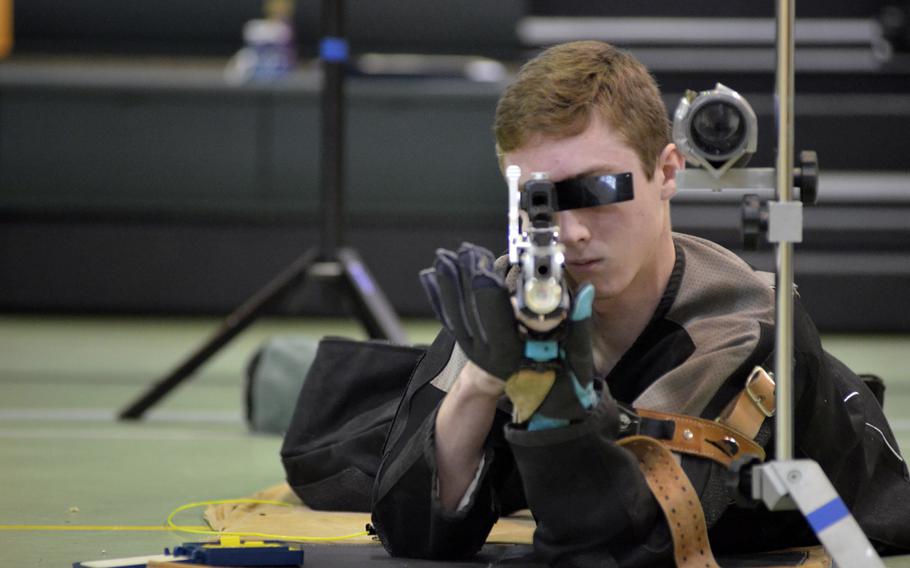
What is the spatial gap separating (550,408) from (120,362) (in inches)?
185

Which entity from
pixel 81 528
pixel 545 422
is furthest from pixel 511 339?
pixel 81 528

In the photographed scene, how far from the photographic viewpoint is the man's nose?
83.7 inches

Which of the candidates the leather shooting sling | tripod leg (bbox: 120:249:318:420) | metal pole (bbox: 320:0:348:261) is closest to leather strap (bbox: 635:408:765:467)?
the leather shooting sling

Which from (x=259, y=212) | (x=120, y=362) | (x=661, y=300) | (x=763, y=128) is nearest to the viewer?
(x=661, y=300)

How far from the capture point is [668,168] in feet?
7.52

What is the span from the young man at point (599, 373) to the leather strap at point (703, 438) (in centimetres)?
2

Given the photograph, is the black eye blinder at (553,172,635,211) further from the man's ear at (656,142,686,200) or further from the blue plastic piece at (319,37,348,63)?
the blue plastic piece at (319,37,348,63)

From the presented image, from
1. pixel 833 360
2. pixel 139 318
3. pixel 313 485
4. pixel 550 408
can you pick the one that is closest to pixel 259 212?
pixel 139 318

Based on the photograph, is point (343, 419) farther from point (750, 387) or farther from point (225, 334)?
point (225, 334)

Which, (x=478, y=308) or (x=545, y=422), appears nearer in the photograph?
(x=478, y=308)

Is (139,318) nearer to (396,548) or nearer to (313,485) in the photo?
(313,485)

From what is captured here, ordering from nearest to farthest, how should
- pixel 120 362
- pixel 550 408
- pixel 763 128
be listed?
1. pixel 550 408
2. pixel 120 362
3. pixel 763 128

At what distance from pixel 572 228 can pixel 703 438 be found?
0.37 m

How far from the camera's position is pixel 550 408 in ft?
6.37
